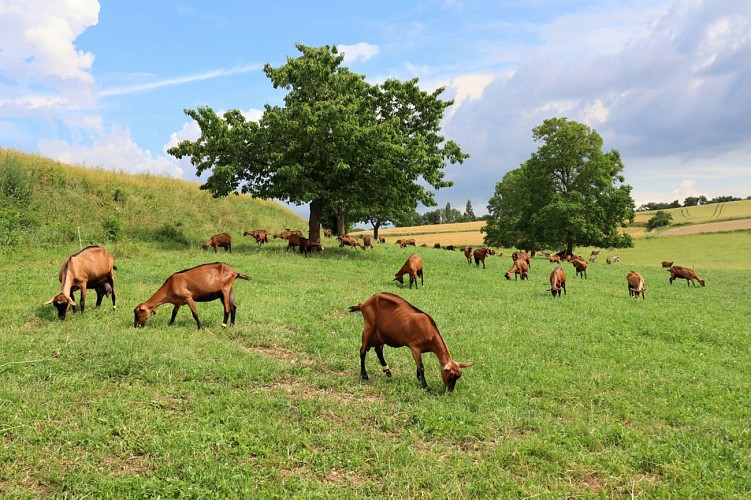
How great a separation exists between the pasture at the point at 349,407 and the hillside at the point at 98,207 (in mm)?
10979

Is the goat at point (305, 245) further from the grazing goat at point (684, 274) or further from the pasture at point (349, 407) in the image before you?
the grazing goat at point (684, 274)

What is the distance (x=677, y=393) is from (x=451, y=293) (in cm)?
1019

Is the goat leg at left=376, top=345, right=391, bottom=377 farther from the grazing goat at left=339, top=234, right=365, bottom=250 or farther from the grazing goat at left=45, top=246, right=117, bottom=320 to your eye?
the grazing goat at left=339, top=234, right=365, bottom=250

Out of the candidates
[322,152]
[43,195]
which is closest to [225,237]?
[322,152]

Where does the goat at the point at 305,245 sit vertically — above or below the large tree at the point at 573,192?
below

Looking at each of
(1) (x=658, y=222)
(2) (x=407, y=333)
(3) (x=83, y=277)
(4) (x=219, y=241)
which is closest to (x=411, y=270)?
(2) (x=407, y=333)

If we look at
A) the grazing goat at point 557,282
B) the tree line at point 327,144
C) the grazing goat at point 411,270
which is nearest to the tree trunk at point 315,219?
the tree line at point 327,144

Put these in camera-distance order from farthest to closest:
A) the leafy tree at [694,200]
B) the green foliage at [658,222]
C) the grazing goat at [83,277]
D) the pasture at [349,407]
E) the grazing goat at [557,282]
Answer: the leafy tree at [694,200] → the green foliage at [658,222] → the grazing goat at [557,282] → the grazing goat at [83,277] → the pasture at [349,407]

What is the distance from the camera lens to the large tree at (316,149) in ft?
85.1

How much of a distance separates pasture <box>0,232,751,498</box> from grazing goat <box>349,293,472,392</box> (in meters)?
0.44

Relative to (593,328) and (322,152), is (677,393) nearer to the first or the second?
(593,328)

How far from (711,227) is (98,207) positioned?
82382mm

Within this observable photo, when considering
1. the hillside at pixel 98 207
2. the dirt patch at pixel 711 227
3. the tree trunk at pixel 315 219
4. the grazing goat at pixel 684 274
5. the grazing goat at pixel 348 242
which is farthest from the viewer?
the dirt patch at pixel 711 227

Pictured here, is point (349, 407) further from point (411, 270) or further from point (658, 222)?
point (658, 222)
